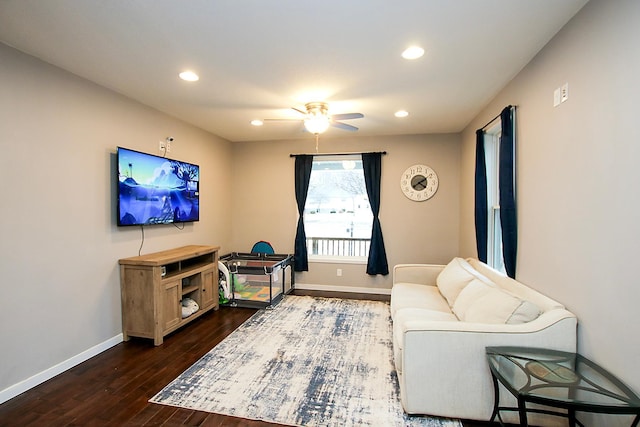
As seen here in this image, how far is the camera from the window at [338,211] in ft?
17.2

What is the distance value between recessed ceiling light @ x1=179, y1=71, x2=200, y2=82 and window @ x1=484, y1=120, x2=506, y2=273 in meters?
3.13

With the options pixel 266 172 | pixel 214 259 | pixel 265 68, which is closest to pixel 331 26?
pixel 265 68

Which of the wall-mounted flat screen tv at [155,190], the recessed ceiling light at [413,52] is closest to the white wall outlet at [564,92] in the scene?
the recessed ceiling light at [413,52]

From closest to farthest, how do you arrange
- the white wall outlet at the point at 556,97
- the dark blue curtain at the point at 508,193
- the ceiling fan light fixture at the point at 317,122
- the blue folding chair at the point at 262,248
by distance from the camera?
the white wall outlet at the point at 556,97
the dark blue curtain at the point at 508,193
the ceiling fan light fixture at the point at 317,122
the blue folding chair at the point at 262,248

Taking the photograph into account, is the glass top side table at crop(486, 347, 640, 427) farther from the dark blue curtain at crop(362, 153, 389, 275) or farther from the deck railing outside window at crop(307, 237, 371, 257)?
the deck railing outside window at crop(307, 237, 371, 257)

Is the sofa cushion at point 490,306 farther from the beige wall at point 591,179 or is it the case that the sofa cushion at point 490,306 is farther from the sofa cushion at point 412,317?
the beige wall at point 591,179

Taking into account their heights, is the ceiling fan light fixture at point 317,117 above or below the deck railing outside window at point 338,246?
above

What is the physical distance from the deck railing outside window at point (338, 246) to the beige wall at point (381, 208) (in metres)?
0.25

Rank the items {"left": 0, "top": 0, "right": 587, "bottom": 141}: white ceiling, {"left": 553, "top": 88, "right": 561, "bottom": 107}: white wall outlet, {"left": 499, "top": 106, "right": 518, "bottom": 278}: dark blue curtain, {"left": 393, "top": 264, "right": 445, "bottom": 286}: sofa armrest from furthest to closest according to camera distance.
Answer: {"left": 393, "top": 264, "right": 445, "bottom": 286}: sofa armrest, {"left": 499, "top": 106, "right": 518, "bottom": 278}: dark blue curtain, {"left": 553, "top": 88, "right": 561, "bottom": 107}: white wall outlet, {"left": 0, "top": 0, "right": 587, "bottom": 141}: white ceiling

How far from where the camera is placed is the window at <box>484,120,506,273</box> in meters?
3.49

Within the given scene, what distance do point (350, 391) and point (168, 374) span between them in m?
1.53

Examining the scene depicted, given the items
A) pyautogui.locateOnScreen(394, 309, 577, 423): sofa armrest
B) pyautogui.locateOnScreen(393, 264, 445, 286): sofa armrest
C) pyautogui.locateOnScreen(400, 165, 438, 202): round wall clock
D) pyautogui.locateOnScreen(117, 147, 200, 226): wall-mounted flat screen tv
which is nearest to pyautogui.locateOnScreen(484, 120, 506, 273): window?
pyautogui.locateOnScreen(393, 264, 445, 286): sofa armrest

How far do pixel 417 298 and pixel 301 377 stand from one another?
1482mm

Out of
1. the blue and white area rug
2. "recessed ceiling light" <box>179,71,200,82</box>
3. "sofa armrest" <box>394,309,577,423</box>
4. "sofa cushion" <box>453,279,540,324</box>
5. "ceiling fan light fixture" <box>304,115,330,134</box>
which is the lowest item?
the blue and white area rug
